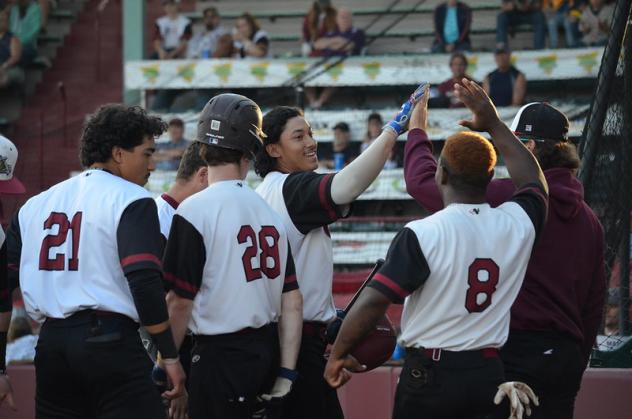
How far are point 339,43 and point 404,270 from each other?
10.6 metres

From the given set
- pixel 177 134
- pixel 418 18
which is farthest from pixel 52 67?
pixel 418 18

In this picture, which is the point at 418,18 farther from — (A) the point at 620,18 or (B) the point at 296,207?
(B) the point at 296,207

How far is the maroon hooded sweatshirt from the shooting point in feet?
15.1

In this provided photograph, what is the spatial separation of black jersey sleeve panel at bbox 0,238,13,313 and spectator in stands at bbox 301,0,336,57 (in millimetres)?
9923

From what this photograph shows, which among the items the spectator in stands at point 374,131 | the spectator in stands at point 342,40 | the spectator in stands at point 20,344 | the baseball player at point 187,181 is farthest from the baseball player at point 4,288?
the spectator in stands at point 342,40

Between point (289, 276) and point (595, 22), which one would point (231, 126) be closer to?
point (289, 276)

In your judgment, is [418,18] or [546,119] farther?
[418,18]

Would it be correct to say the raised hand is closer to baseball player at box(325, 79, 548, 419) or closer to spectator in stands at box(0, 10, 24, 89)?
baseball player at box(325, 79, 548, 419)

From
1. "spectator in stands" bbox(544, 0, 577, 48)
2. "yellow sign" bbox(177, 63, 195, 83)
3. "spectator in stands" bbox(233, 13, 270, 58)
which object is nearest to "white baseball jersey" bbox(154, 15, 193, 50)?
"yellow sign" bbox(177, 63, 195, 83)

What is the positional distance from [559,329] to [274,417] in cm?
130

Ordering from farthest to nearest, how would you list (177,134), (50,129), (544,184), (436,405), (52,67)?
(52,67), (50,129), (177,134), (544,184), (436,405)

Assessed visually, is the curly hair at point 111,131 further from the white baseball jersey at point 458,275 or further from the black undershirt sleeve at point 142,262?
the white baseball jersey at point 458,275

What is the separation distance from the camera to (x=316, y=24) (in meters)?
14.7

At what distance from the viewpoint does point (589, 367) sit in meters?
6.57
